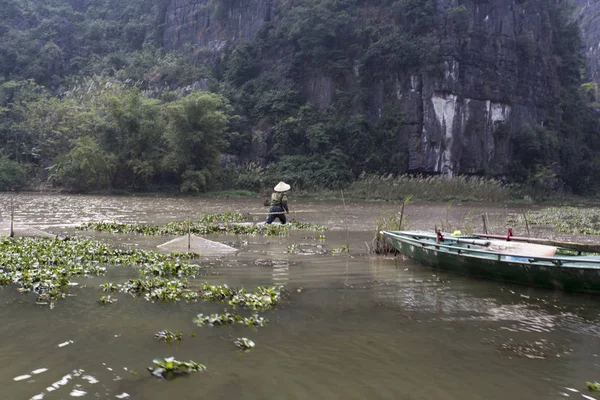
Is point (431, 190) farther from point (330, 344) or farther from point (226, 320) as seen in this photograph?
point (330, 344)

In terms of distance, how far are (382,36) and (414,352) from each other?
130ft

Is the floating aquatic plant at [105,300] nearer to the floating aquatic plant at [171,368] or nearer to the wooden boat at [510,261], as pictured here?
the floating aquatic plant at [171,368]

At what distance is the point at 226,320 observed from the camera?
5984 millimetres

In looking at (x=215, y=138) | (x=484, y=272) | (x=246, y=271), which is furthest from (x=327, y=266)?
(x=215, y=138)

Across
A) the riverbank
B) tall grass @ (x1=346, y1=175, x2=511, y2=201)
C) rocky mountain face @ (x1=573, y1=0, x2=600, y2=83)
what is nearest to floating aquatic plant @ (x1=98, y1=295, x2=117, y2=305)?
the riverbank

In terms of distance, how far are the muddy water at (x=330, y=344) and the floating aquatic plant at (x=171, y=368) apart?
0.10 m

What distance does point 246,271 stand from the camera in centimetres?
909

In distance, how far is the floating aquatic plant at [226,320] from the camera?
593 centimetres

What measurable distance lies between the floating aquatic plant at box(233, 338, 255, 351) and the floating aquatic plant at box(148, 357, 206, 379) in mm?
582

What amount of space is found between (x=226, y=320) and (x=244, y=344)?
80 centimetres

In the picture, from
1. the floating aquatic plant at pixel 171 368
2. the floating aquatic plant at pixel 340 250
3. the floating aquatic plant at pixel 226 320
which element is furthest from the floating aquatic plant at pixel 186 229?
the floating aquatic plant at pixel 171 368

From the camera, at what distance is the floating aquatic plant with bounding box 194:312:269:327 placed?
5930mm

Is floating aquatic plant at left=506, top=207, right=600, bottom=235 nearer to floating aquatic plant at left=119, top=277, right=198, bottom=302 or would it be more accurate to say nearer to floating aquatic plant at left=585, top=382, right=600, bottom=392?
floating aquatic plant at left=585, top=382, right=600, bottom=392

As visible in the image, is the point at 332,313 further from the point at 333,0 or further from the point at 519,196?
the point at 333,0
